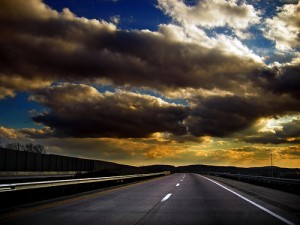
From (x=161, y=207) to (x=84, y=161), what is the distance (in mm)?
66533

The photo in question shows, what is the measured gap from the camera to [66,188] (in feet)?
64.3

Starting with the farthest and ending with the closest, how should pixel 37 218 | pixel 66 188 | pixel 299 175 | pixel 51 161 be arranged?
pixel 51 161, pixel 299 175, pixel 66 188, pixel 37 218

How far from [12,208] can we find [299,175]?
25.9m

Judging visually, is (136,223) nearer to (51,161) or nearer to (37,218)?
(37,218)

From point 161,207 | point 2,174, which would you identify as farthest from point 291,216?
point 2,174

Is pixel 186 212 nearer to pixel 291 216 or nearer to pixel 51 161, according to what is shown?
pixel 291 216

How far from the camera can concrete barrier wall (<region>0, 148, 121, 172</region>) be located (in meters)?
42.9

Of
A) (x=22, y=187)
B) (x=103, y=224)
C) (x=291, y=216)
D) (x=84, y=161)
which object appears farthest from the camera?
(x=84, y=161)

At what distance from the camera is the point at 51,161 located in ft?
190

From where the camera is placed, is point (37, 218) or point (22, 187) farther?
point (22, 187)

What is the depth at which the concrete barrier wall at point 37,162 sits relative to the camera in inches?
1688

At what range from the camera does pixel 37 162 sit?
170 feet

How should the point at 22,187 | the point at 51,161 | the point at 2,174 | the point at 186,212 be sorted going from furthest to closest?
the point at 51,161 → the point at 2,174 → the point at 22,187 → the point at 186,212

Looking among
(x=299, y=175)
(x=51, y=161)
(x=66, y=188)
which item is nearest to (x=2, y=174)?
(x=51, y=161)
